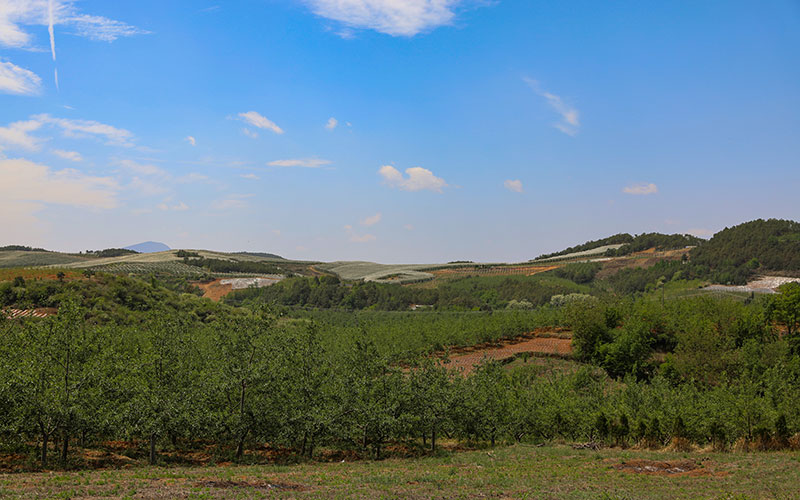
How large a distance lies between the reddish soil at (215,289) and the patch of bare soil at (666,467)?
152 metres

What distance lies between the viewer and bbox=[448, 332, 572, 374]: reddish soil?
287 feet

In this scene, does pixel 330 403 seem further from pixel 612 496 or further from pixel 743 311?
pixel 743 311

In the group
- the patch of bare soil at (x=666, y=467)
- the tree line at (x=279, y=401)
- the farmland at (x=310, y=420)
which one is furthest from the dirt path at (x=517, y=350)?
the patch of bare soil at (x=666, y=467)

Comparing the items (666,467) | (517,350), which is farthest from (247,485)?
(517,350)

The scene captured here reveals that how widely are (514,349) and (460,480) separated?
68.9 meters

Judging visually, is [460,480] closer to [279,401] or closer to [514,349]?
[279,401]

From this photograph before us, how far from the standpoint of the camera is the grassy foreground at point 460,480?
73.4 feet

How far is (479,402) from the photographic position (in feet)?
145

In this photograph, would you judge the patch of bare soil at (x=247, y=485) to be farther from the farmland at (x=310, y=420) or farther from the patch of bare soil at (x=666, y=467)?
the patch of bare soil at (x=666, y=467)

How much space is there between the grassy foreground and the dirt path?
161ft

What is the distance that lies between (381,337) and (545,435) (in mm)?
43550

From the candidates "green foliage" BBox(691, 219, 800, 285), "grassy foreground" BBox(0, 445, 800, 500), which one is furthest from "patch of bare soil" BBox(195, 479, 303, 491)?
"green foliage" BBox(691, 219, 800, 285)

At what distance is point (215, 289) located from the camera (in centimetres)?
17350

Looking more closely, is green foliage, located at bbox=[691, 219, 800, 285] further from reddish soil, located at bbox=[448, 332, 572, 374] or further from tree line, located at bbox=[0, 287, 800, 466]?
tree line, located at bbox=[0, 287, 800, 466]
